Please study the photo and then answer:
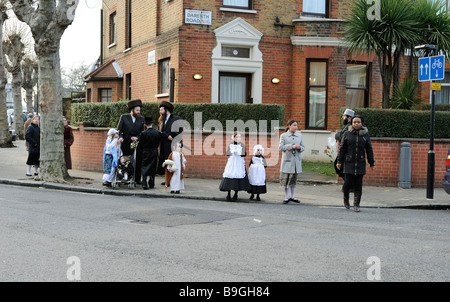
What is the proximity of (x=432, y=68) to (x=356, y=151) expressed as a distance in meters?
3.33

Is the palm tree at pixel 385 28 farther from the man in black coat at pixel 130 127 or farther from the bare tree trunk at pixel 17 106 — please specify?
the bare tree trunk at pixel 17 106

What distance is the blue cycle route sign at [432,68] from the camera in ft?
40.3

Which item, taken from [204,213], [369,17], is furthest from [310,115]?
[204,213]

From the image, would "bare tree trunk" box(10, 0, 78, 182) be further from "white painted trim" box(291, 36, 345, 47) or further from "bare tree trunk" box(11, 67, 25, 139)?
"bare tree trunk" box(11, 67, 25, 139)

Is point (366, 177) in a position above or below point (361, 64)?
below

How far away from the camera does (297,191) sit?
13648mm

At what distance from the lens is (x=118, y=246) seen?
265 inches

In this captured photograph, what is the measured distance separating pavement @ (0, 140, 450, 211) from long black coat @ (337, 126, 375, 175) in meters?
1.02

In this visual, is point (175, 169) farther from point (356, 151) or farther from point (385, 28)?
point (385, 28)

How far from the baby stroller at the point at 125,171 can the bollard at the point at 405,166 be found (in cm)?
718

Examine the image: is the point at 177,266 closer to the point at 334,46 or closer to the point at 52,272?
the point at 52,272

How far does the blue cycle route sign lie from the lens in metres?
12.3

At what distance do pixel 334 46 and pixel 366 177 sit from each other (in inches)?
230

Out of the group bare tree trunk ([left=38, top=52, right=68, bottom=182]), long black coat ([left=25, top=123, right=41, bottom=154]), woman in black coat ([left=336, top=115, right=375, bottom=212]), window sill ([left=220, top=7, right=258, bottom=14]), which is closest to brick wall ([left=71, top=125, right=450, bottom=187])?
bare tree trunk ([left=38, top=52, right=68, bottom=182])
